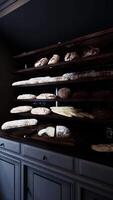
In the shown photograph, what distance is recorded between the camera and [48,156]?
1.76 m

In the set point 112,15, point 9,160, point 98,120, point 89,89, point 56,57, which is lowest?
point 9,160

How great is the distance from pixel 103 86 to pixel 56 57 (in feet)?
1.75

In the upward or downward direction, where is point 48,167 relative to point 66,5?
downward

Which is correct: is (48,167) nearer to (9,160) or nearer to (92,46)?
(9,160)

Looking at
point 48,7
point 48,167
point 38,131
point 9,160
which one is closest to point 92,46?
point 48,7

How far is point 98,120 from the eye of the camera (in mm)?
1868

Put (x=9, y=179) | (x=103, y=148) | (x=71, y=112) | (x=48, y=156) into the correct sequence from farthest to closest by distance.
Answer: (x=9, y=179) → (x=71, y=112) → (x=48, y=156) → (x=103, y=148)

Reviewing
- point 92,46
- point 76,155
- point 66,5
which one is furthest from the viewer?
point 92,46

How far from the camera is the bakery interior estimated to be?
1.58m

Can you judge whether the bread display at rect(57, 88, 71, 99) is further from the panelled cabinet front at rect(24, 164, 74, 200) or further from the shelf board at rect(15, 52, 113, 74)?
the panelled cabinet front at rect(24, 164, 74, 200)

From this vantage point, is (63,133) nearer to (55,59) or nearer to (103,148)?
(103,148)

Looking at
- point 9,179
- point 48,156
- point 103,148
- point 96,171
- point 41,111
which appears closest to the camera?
point 96,171

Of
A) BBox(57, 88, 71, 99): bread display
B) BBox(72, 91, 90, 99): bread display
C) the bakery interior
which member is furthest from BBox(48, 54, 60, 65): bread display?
BBox(72, 91, 90, 99): bread display

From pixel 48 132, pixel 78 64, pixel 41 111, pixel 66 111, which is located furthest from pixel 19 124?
pixel 78 64
